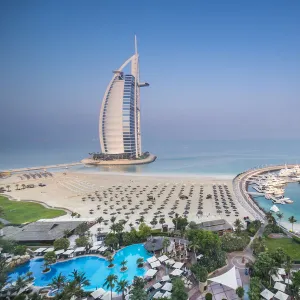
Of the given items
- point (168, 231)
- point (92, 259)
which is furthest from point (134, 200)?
point (92, 259)

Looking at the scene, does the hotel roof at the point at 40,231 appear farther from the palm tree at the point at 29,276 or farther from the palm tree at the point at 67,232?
the palm tree at the point at 29,276

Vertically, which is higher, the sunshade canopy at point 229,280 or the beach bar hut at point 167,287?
the sunshade canopy at point 229,280

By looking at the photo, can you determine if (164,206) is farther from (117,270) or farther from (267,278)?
(267,278)

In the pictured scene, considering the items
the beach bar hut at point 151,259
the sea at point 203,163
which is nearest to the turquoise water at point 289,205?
the sea at point 203,163

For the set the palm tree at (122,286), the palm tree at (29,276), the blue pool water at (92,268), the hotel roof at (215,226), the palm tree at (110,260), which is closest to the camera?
the palm tree at (122,286)

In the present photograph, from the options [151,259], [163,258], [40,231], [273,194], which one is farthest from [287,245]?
[40,231]
